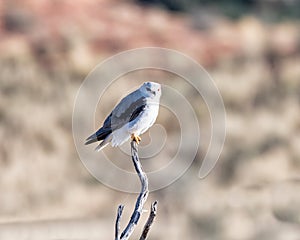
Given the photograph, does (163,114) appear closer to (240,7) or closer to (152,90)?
(240,7)

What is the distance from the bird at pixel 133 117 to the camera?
24.3 ft

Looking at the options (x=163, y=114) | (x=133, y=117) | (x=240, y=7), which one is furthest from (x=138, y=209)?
(x=240, y=7)

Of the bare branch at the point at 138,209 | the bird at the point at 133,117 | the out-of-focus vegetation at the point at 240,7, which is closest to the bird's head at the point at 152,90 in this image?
Answer: the bird at the point at 133,117

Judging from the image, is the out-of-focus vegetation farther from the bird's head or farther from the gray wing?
the bird's head

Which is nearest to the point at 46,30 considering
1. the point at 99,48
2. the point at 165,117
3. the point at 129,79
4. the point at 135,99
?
the point at 99,48

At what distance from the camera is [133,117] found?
7.55 metres

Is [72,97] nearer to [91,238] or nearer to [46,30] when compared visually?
[46,30]

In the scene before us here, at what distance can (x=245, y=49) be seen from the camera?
26.6m

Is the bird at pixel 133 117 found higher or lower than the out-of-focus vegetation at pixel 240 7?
lower

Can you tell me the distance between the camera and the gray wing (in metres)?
7.46

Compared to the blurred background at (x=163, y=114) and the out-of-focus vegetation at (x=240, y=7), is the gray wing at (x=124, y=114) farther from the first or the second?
the out-of-focus vegetation at (x=240, y=7)

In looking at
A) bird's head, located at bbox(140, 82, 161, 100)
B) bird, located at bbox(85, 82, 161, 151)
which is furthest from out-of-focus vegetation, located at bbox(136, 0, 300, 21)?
bird's head, located at bbox(140, 82, 161, 100)

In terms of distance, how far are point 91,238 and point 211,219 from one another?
6.35ft

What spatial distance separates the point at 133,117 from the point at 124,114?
0.06 m
